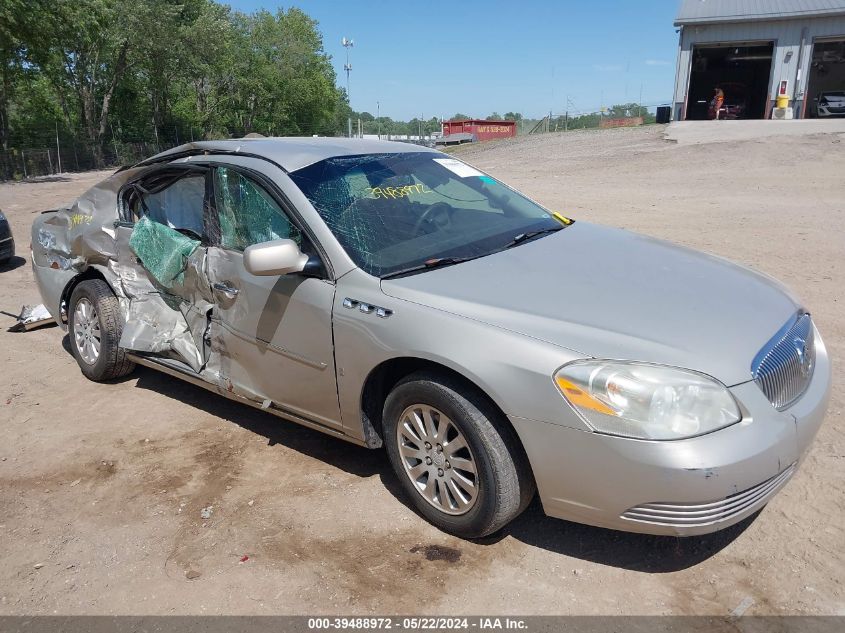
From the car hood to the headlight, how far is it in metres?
0.06

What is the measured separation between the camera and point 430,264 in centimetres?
337

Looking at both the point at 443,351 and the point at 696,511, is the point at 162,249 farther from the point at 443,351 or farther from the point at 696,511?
the point at 696,511

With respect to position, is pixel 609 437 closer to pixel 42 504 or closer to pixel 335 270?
pixel 335 270

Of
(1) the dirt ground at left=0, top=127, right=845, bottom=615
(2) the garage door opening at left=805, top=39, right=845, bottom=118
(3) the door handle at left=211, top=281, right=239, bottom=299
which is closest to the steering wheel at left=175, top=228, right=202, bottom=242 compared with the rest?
(3) the door handle at left=211, top=281, right=239, bottom=299

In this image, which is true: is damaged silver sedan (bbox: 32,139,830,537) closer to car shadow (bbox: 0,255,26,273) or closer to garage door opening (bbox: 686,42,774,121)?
car shadow (bbox: 0,255,26,273)

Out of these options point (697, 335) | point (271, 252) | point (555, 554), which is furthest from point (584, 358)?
point (271, 252)

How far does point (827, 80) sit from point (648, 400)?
4609 cm

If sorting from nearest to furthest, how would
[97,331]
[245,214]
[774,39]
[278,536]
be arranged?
[278,536] → [245,214] → [97,331] → [774,39]

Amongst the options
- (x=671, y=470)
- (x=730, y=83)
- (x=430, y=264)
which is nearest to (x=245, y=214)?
(x=430, y=264)

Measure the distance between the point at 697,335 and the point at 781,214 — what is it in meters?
10.0

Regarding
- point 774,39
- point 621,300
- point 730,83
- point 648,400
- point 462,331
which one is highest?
point 774,39

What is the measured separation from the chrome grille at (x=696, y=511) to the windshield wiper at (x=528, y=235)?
1.60 meters

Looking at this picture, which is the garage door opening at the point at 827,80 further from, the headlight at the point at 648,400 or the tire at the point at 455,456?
the tire at the point at 455,456

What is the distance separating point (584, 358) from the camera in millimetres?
2621
